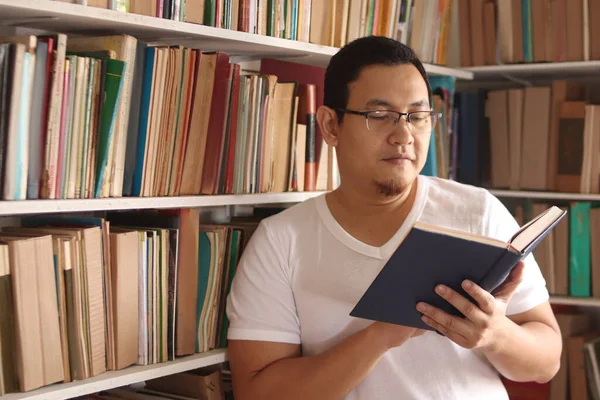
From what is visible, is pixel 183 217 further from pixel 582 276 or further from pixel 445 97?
pixel 582 276

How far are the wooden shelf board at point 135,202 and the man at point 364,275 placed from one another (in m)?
0.09

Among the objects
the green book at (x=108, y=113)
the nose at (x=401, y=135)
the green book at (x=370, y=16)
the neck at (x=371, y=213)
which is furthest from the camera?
the green book at (x=370, y=16)

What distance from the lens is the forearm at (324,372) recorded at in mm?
1521

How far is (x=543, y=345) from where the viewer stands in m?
1.60

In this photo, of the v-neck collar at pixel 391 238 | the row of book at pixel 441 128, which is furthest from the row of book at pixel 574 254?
the v-neck collar at pixel 391 238

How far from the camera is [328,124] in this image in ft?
5.63

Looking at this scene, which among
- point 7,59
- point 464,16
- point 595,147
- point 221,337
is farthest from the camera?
point 464,16

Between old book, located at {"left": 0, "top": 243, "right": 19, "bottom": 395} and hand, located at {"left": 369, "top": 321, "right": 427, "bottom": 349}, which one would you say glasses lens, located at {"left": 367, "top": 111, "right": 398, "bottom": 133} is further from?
old book, located at {"left": 0, "top": 243, "right": 19, "bottom": 395}

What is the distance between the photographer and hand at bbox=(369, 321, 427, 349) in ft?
4.86

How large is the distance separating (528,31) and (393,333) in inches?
54.4

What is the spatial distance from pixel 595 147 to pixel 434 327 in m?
1.26

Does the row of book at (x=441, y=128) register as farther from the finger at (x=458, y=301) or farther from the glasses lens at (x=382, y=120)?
the finger at (x=458, y=301)

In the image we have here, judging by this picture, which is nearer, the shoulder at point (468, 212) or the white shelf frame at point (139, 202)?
the white shelf frame at point (139, 202)

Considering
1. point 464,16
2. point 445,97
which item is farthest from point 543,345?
point 464,16
